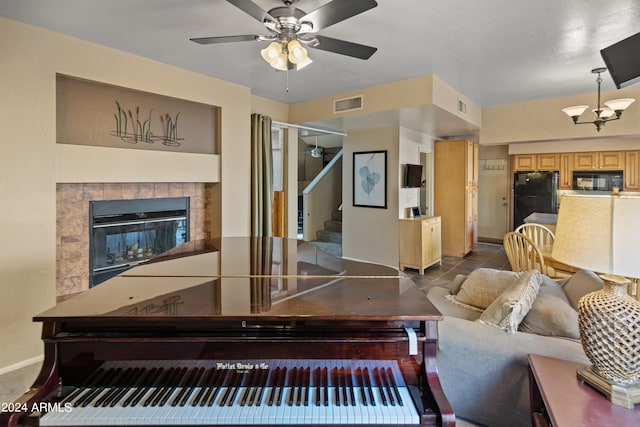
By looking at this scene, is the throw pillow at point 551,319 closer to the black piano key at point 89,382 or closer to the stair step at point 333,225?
the black piano key at point 89,382

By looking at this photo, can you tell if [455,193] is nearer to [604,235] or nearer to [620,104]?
[620,104]

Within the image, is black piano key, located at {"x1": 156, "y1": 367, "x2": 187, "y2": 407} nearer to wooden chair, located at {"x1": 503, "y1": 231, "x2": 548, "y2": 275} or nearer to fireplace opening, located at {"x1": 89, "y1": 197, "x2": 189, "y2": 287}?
fireplace opening, located at {"x1": 89, "y1": 197, "x2": 189, "y2": 287}

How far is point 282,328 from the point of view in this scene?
1.13m

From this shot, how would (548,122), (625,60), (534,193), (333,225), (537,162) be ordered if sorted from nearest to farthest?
(625,60) < (548,122) < (537,162) < (534,193) < (333,225)

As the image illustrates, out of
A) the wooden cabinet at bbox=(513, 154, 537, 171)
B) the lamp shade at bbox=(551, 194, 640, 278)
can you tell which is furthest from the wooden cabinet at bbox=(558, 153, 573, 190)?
the lamp shade at bbox=(551, 194, 640, 278)

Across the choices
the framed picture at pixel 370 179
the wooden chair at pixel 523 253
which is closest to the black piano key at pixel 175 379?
the wooden chair at pixel 523 253

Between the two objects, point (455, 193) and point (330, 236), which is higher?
point (455, 193)

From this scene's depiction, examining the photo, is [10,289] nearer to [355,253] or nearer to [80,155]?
[80,155]

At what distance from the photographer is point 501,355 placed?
1721mm

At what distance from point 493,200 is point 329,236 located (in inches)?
151

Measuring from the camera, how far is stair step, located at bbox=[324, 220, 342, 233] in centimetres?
725

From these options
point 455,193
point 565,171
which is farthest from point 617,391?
point 565,171

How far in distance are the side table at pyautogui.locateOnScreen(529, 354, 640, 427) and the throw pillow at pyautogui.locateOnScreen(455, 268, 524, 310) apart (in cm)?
98

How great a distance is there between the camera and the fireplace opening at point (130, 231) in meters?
3.21
